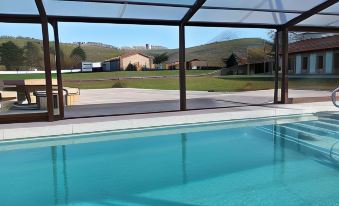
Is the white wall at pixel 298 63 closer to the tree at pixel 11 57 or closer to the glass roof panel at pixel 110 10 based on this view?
the tree at pixel 11 57

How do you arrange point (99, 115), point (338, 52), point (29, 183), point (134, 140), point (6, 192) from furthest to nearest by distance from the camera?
point (338, 52) < point (99, 115) < point (134, 140) < point (29, 183) < point (6, 192)

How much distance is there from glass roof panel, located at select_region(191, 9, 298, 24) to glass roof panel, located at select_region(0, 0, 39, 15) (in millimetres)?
4187

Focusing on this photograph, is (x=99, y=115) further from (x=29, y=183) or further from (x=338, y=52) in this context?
(x=338, y=52)

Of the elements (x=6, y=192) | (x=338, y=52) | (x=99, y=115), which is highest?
(x=338, y=52)

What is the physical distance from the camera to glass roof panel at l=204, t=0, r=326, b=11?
8.66 m

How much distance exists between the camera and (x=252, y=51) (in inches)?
2032

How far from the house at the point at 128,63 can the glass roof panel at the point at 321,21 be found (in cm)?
3568

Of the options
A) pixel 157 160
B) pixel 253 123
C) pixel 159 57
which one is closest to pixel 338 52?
pixel 253 123

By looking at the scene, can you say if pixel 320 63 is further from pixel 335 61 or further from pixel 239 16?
pixel 239 16

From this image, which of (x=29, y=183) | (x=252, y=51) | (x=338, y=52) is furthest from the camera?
(x=252, y=51)

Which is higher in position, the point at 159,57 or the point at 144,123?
the point at 159,57

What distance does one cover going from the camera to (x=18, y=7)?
7.57 m

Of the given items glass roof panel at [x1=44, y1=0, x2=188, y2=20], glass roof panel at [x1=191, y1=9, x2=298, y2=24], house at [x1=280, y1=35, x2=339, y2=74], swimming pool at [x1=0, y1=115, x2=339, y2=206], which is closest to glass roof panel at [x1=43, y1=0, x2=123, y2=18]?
glass roof panel at [x1=44, y1=0, x2=188, y2=20]

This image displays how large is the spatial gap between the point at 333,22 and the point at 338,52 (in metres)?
17.1
